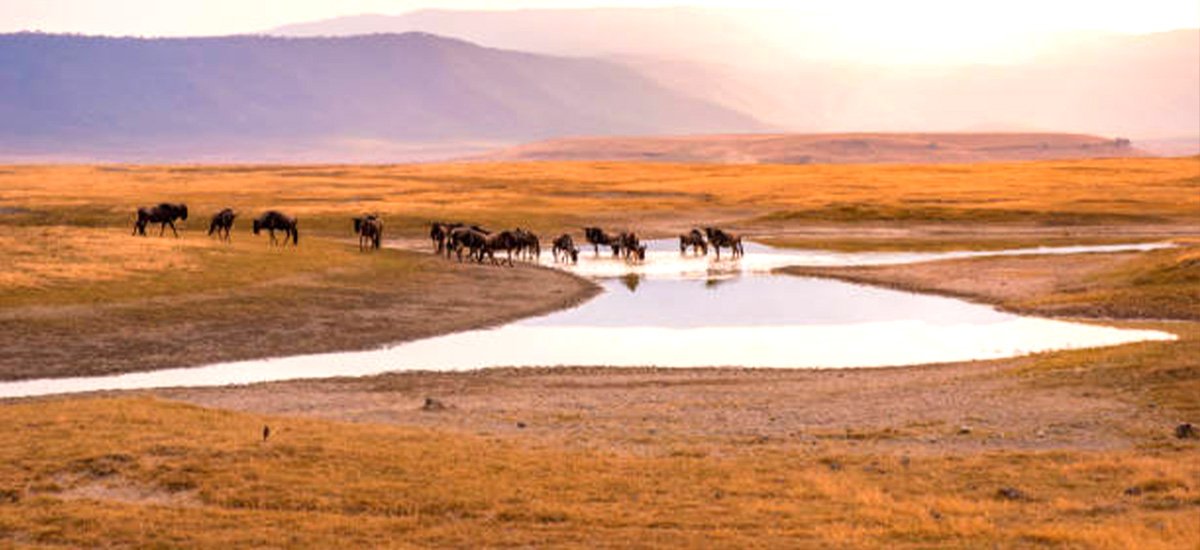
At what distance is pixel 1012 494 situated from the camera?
16.0m

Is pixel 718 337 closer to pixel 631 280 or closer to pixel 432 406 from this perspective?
pixel 432 406

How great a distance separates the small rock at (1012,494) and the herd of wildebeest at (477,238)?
3775cm

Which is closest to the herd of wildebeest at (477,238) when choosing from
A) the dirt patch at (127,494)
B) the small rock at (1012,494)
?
the dirt patch at (127,494)

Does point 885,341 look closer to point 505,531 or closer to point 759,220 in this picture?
point 505,531

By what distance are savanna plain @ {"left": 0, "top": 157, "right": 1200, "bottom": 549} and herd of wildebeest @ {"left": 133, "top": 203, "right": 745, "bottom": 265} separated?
328 cm

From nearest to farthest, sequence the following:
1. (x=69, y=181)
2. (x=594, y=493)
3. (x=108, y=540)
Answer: (x=108, y=540) < (x=594, y=493) < (x=69, y=181)

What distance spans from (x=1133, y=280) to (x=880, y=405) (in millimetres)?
21408

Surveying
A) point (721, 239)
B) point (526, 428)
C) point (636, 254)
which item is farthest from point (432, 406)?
point (721, 239)

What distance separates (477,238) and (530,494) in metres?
38.4

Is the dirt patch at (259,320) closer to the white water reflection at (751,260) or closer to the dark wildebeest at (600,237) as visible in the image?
the white water reflection at (751,260)

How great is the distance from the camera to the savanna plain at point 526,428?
14.9 metres

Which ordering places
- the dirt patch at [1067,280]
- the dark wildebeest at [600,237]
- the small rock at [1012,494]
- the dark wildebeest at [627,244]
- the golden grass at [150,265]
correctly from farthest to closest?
the dark wildebeest at [600,237]
the dark wildebeest at [627,244]
the dirt patch at [1067,280]
the golden grass at [150,265]
the small rock at [1012,494]

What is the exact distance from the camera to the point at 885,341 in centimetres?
Answer: 3459

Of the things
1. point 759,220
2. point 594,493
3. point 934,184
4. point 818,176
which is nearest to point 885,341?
point 594,493
